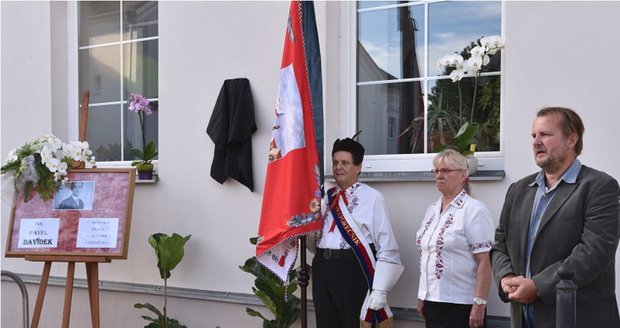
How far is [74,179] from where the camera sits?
17.5 feet

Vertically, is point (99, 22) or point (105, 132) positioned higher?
point (99, 22)

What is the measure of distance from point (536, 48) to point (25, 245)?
11.6ft

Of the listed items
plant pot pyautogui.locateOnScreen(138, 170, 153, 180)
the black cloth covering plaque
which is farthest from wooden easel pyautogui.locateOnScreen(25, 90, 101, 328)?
the black cloth covering plaque

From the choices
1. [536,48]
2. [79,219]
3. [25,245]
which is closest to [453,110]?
[536,48]

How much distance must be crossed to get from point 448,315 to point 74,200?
2670 millimetres

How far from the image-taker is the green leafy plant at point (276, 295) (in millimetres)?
4910

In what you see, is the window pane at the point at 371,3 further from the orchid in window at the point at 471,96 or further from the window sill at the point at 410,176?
the window sill at the point at 410,176

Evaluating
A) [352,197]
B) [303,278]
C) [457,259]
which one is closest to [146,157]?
[303,278]

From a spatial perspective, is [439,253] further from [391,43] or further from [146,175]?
[146,175]

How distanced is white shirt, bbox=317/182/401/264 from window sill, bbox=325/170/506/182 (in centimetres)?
26

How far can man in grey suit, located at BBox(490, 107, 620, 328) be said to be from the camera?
9.80 ft

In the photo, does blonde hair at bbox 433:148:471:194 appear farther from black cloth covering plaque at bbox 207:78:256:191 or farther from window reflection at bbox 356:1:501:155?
black cloth covering plaque at bbox 207:78:256:191

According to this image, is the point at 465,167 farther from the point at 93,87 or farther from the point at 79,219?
the point at 93,87

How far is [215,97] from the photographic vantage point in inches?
218
